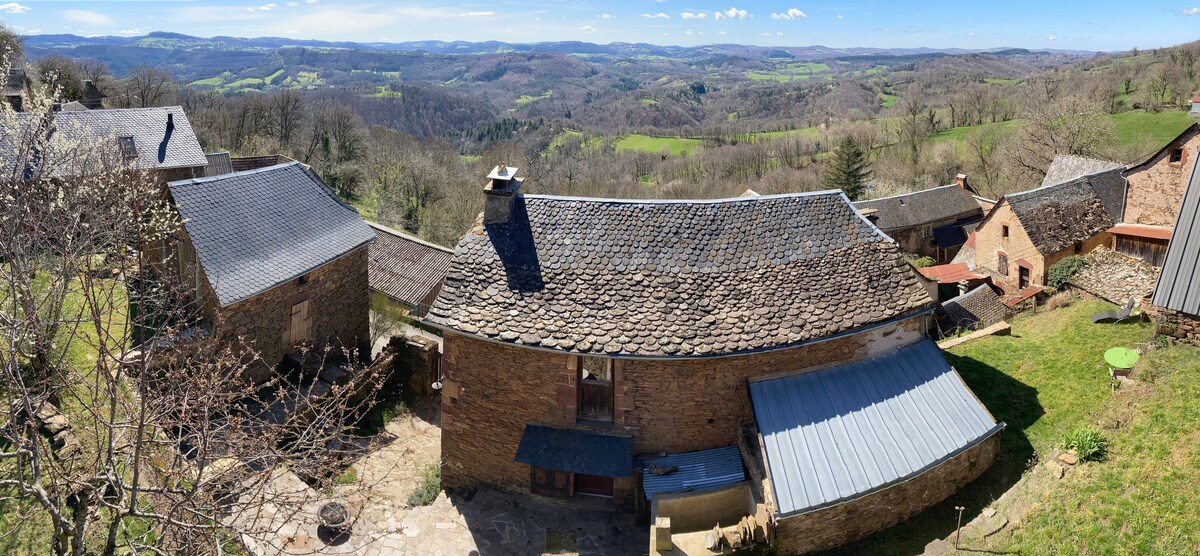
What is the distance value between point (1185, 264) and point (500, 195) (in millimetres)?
16135

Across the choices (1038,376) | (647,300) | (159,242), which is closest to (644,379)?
(647,300)

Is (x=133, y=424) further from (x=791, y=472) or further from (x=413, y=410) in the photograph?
(x=413, y=410)

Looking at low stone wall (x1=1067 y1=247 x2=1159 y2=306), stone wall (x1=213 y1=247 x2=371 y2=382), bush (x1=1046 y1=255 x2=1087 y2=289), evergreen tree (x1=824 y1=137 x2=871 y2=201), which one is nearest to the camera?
stone wall (x1=213 y1=247 x2=371 y2=382)

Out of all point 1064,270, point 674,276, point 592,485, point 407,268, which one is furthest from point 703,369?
point 407,268

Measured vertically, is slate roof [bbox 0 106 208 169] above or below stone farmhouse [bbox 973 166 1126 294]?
above

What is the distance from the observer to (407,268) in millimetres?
36469

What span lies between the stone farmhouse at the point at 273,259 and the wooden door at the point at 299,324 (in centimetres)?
3

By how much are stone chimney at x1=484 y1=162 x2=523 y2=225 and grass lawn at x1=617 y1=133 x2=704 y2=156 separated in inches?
3976

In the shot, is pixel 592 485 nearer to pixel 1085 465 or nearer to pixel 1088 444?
pixel 1085 465

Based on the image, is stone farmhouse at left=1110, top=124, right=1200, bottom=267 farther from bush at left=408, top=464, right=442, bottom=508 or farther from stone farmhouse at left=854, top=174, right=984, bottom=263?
bush at left=408, top=464, right=442, bottom=508

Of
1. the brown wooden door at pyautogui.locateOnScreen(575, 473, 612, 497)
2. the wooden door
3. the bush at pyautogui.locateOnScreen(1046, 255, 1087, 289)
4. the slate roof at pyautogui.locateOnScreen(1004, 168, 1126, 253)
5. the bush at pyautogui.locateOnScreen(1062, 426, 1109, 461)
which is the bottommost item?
the brown wooden door at pyautogui.locateOnScreen(575, 473, 612, 497)

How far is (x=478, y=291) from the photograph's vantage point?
Result: 16750 mm

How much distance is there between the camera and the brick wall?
52.2 feet

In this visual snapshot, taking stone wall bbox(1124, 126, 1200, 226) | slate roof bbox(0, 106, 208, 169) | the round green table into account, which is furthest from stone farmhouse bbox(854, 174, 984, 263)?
slate roof bbox(0, 106, 208, 169)
